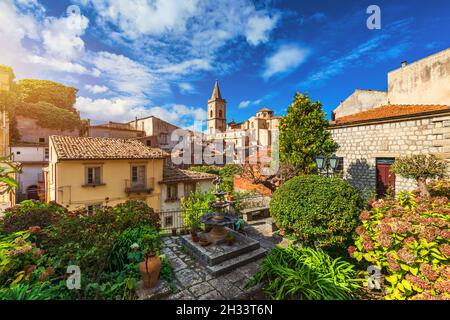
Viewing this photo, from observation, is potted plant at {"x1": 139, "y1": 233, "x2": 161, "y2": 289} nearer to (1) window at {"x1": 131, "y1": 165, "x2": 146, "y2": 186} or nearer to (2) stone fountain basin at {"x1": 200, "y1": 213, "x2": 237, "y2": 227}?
(2) stone fountain basin at {"x1": 200, "y1": 213, "x2": 237, "y2": 227}

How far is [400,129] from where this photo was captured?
8.27 metres

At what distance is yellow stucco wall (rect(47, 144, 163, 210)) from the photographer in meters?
11.0

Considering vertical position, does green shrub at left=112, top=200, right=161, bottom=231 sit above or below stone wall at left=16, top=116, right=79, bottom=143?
below

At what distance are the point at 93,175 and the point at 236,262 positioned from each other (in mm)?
11326

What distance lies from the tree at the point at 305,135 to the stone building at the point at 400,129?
6.97 feet

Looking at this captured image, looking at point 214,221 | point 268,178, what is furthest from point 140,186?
point 214,221

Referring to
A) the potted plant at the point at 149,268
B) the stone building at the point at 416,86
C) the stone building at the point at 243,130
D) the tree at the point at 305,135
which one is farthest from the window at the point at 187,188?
the stone building at the point at 243,130

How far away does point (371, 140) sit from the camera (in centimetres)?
930

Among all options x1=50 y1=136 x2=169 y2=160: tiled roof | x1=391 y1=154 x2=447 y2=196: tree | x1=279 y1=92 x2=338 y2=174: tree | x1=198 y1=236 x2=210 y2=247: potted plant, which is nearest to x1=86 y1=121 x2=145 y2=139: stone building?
x1=50 y1=136 x2=169 y2=160: tiled roof

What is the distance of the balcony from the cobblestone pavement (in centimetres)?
822

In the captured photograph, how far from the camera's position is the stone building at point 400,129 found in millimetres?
7445

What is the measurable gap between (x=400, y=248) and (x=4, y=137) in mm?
25697

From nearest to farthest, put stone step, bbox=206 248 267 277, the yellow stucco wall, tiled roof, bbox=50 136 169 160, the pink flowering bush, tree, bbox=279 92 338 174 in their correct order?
1. the pink flowering bush
2. stone step, bbox=206 248 267 277
3. tree, bbox=279 92 338 174
4. the yellow stucco wall
5. tiled roof, bbox=50 136 169 160
